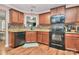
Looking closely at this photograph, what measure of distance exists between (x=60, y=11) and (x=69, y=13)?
0.49ft

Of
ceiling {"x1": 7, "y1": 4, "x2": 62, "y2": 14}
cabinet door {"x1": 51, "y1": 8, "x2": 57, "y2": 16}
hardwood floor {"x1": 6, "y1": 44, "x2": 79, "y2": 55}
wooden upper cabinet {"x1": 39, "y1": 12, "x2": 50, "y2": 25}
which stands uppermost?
ceiling {"x1": 7, "y1": 4, "x2": 62, "y2": 14}

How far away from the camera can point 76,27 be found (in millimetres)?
2191

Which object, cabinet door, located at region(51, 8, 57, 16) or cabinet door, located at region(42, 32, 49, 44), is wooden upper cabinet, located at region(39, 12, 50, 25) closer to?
cabinet door, located at region(51, 8, 57, 16)

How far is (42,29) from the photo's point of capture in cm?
228

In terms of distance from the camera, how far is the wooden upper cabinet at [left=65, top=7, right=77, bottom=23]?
2186 mm

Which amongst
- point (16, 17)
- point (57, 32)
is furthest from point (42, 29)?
point (16, 17)

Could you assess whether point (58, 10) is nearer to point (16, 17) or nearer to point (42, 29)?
point (42, 29)

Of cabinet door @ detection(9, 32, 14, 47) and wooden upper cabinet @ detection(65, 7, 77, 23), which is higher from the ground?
wooden upper cabinet @ detection(65, 7, 77, 23)

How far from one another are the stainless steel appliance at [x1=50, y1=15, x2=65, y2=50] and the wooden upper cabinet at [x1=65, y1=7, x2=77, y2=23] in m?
0.10

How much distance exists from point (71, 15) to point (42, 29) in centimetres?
53

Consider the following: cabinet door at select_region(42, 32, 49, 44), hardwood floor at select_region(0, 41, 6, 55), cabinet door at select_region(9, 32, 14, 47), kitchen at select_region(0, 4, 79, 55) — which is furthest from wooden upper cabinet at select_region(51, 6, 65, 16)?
hardwood floor at select_region(0, 41, 6, 55)

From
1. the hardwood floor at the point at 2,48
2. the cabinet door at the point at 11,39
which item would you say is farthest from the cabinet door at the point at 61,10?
the hardwood floor at the point at 2,48

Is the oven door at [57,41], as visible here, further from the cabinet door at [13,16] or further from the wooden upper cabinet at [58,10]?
the cabinet door at [13,16]
